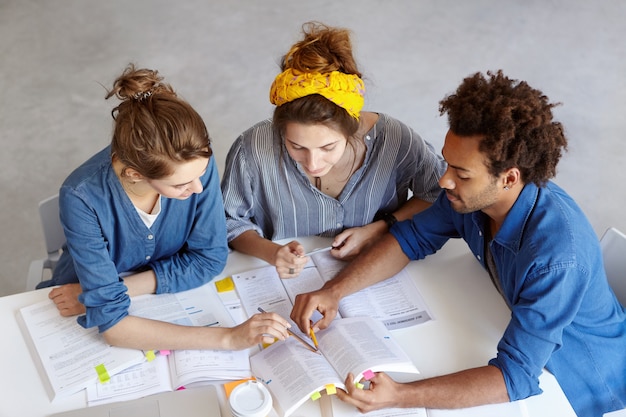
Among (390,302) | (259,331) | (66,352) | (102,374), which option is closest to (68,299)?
(66,352)

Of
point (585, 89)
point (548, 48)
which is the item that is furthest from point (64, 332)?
point (548, 48)

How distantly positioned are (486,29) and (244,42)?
1651 millimetres

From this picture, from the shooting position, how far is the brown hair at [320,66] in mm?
1787

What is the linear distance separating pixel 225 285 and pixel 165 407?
1.44 ft

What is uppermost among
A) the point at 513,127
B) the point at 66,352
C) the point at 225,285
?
the point at 513,127

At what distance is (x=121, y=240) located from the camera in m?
1.79

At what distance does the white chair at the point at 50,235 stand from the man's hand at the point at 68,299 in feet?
1.32

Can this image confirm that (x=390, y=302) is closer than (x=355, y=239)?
Yes

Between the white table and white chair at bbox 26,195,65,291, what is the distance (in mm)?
377

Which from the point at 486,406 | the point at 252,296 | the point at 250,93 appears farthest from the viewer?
the point at 250,93

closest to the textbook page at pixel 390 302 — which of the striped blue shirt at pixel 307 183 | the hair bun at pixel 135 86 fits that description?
the striped blue shirt at pixel 307 183

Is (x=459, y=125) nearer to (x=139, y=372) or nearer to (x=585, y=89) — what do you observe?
(x=139, y=372)

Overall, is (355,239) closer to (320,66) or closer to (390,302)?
(390,302)

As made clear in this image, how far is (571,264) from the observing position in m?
1.58
